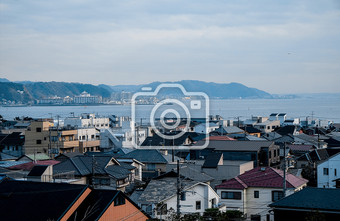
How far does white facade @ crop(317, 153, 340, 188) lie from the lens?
536 inches

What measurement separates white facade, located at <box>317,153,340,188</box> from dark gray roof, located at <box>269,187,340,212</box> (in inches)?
248

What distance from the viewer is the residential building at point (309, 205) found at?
7047 mm

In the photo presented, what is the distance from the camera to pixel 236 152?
55.1 feet

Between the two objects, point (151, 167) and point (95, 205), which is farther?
point (151, 167)

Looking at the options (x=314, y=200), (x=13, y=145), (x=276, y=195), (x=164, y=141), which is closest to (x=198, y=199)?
(x=276, y=195)

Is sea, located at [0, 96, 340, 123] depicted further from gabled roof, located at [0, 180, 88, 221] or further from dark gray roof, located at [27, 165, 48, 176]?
gabled roof, located at [0, 180, 88, 221]

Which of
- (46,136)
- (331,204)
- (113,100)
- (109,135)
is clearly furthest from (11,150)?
(113,100)

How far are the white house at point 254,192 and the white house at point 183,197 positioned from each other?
17.3 inches

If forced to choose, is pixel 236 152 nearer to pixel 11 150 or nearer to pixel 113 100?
pixel 11 150

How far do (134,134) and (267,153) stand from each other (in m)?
10.6

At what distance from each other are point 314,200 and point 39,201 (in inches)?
173

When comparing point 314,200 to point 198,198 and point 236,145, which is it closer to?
point 198,198

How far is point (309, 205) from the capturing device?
23.7 ft

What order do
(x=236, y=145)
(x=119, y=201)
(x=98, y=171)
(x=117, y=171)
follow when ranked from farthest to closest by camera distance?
(x=236, y=145)
(x=117, y=171)
(x=98, y=171)
(x=119, y=201)
